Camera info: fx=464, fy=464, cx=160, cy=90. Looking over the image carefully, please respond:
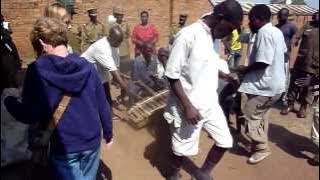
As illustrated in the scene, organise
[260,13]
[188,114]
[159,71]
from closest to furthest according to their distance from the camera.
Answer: [188,114]
[260,13]
[159,71]

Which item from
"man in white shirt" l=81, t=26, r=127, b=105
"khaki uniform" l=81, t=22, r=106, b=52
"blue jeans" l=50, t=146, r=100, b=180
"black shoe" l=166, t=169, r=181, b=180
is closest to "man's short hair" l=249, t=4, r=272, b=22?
"man in white shirt" l=81, t=26, r=127, b=105

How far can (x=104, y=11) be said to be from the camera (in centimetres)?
1216

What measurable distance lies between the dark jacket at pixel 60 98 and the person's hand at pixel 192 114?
3.12ft

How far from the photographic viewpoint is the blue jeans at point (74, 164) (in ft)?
10.3

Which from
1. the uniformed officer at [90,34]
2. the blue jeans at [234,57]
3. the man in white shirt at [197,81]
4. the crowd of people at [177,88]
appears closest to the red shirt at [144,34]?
the uniformed officer at [90,34]

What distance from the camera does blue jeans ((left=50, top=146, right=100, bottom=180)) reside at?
3.14 metres

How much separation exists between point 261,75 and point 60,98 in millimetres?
2462

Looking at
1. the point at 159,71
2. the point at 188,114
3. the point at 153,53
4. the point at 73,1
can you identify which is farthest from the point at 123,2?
the point at 188,114

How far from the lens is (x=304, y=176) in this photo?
15.6 ft

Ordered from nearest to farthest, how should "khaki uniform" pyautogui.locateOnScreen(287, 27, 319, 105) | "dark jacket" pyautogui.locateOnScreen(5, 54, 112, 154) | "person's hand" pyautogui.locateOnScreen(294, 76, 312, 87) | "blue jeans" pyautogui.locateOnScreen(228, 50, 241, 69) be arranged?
"dark jacket" pyautogui.locateOnScreen(5, 54, 112, 154) → "khaki uniform" pyautogui.locateOnScreen(287, 27, 319, 105) → "person's hand" pyautogui.locateOnScreen(294, 76, 312, 87) → "blue jeans" pyautogui.locateOnScreen(228, 50, 241, 69)

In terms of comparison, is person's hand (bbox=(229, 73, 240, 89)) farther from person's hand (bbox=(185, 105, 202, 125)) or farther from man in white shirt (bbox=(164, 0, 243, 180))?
person's hand (bbox=(185, 105, 202, 125))

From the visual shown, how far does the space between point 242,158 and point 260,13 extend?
5.43ft

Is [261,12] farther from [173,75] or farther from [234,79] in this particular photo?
[173,75]

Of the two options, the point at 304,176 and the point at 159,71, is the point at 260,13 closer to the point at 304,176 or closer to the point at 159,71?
the point at 304,176
